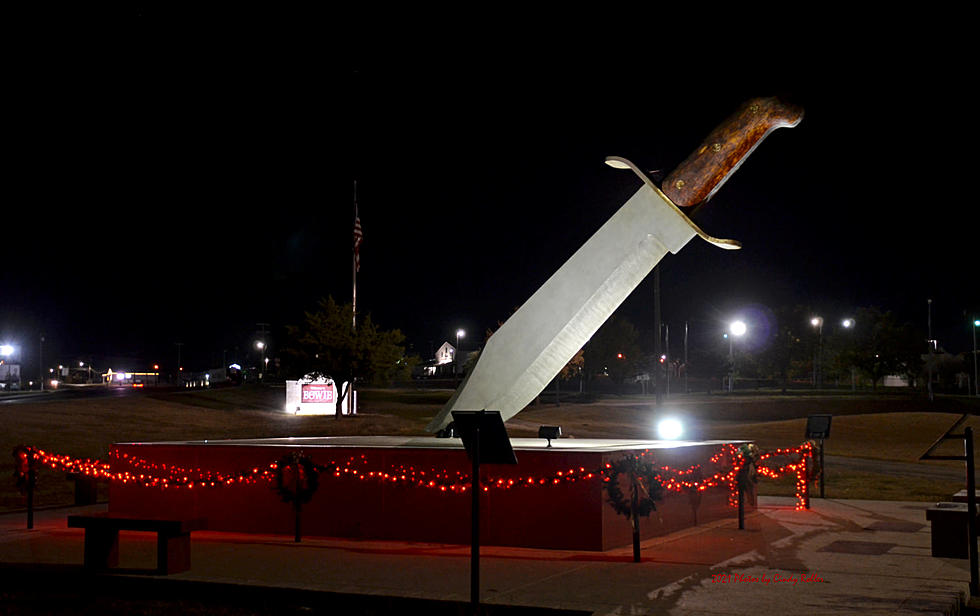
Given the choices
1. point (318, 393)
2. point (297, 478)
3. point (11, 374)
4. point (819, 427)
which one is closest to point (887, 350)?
point (318, 393)

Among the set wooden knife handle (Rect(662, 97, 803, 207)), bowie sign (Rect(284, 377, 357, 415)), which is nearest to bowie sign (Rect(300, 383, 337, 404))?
bowie sign (Rect(284, 377, 357, 415))

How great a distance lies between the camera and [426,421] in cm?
4781

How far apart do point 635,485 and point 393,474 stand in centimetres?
333

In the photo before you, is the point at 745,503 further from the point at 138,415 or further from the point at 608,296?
the point at 138,415

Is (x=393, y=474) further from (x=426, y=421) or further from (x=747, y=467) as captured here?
(x=426, y=421)

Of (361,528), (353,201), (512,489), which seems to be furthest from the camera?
(353,201)

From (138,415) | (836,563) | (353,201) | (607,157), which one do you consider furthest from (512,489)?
(138,415)

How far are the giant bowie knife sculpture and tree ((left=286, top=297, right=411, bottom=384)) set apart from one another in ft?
125

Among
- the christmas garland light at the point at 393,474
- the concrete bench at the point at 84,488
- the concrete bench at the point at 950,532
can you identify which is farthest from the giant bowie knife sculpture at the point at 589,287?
the concrete bench at the point at 84,488

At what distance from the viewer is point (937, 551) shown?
1062cm

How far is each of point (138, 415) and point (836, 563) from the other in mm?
38842

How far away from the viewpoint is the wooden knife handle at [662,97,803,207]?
1234cm

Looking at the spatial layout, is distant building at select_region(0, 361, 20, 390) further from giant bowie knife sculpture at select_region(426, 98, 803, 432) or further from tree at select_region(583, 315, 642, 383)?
giant bowie knife sculpture at select_region(426, 98, 803, 432)

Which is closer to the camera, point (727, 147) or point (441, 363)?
point (727, 147)
